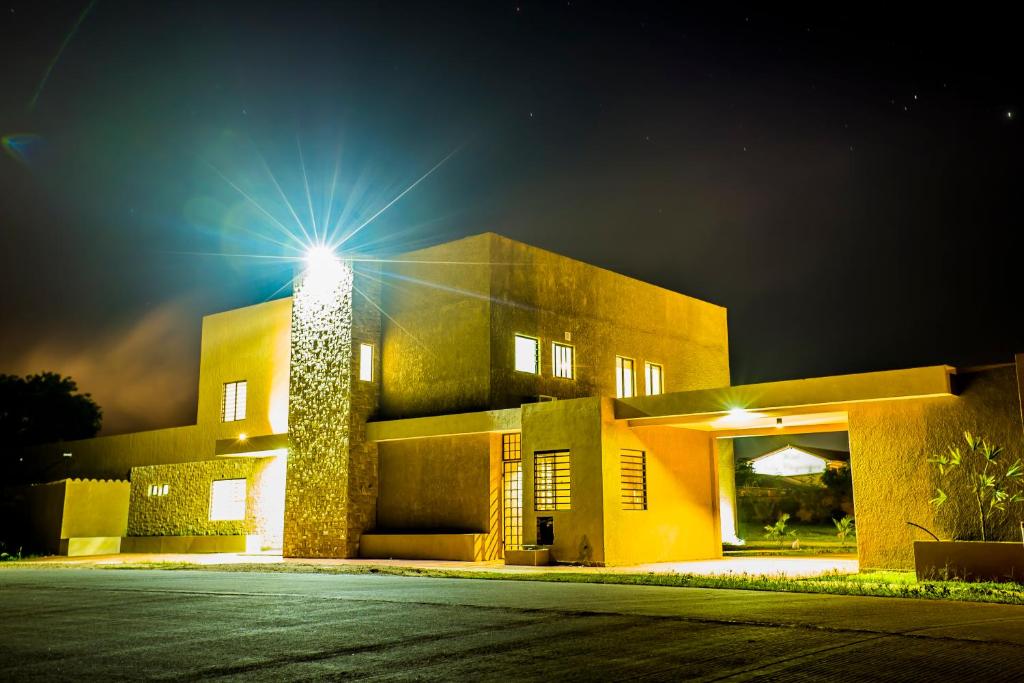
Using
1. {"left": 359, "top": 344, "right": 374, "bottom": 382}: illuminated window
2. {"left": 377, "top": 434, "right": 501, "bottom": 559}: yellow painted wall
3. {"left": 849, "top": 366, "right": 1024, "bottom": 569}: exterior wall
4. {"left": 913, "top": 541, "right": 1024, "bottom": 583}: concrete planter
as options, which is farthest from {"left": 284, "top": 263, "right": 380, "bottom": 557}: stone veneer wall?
{"left": 913, "top": 541, "right": 1024, "bottom": 583}: concrete planter

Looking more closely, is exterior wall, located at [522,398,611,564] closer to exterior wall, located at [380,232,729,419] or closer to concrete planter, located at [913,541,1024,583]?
exterior wall, located at [380,232,729,419]

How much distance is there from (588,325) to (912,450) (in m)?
8.83

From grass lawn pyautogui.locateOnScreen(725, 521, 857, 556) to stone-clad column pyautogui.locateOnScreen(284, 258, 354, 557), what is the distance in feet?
29.8

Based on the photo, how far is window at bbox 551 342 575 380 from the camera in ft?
66.2

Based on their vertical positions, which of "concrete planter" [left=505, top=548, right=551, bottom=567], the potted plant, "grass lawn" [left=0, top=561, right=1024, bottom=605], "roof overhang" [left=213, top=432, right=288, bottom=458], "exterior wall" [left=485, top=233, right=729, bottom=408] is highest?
"exterior wall" [left=485, top=233, right=729, bottom=408]

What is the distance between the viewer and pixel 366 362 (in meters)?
20.5

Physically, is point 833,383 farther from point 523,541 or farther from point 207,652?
point 207,652

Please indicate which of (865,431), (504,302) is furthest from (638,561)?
(504,302)

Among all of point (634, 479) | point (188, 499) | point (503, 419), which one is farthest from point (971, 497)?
point (188, 499)

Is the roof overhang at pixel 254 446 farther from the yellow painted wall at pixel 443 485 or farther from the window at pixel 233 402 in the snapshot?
the yellow painted wall at pixel 443 485

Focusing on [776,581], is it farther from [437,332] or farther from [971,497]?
[437,332]

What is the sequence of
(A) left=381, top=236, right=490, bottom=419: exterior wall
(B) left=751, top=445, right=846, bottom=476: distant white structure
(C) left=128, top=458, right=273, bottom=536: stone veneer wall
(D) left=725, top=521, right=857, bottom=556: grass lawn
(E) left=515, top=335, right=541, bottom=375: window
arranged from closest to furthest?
1. (A) left=381, top=236, right=490, bottom=419: exterior wall
2. (E) left=515, top=335, right=541, bottom=375: window
3. (D) left=725, top=521, right=857, bottom=556: grass lawn
4. (C) left=128, top=458, right=273, bottom=536: stone veneer wall
5. (B) left=751, top=445, right=846, bottom=476: distant white structure

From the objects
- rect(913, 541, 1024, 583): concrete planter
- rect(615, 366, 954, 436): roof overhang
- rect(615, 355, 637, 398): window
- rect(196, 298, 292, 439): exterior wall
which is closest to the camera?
rect(913, 541, 1024, 583): concrete planter

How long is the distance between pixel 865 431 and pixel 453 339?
880cm
